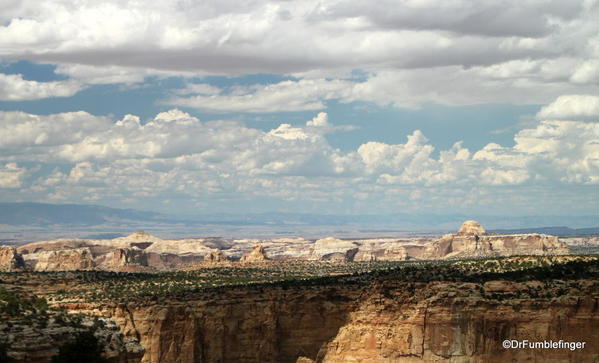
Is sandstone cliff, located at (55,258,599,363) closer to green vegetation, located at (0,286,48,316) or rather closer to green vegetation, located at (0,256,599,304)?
green vegetation, located at (0,256,599,304)

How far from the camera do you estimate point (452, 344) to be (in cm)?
8038

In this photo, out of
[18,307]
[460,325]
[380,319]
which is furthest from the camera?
[380,319]

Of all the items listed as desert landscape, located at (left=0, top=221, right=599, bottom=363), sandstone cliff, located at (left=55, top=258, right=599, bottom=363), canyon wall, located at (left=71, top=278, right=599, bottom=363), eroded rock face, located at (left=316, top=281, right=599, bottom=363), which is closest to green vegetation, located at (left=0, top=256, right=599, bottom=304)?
desert landscape, located at (left=0, top=221, right=599, bottom=363)

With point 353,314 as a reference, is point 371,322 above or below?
below

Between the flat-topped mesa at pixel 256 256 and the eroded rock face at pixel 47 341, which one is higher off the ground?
the flat-topped mesa at pixel 256 256

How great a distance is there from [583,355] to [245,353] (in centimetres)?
3140

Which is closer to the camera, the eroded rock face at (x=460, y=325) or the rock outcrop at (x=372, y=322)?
the eroded rock face at (x=460, y=325)

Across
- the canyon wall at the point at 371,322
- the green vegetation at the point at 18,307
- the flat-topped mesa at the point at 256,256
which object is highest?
the flat-topped mesa at the point at 256,256

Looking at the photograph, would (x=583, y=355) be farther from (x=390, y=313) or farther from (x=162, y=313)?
(x=162, y=313)

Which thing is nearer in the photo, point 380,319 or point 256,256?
point 380,319

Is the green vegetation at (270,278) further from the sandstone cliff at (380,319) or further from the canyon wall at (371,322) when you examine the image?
the canyon wall at (371,322)

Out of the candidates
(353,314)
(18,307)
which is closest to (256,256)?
(353,314)

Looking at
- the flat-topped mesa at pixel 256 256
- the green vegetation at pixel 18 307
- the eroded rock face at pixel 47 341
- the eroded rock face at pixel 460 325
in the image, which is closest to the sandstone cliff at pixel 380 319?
the eroded rock face at pixel 460 325

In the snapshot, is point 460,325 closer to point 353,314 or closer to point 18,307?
point 353,314
